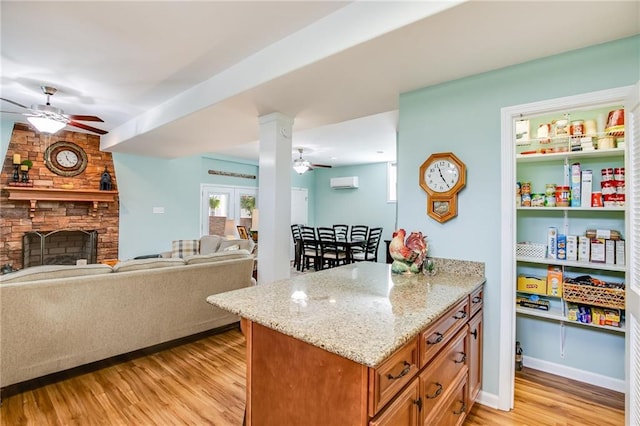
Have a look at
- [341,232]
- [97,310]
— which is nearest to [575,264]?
[97,310]

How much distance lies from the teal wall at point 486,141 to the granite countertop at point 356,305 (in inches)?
8.2

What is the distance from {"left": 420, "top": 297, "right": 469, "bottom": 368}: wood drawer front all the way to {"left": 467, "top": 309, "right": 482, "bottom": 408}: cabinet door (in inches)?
7.1

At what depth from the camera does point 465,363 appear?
1798 millimetres

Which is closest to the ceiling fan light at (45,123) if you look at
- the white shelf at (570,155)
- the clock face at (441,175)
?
the clock face at (441,175)

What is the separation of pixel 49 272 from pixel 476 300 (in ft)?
9.76

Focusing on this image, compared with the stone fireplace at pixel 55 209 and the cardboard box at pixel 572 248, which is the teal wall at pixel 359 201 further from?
the stone fireplace at pixel 55 209

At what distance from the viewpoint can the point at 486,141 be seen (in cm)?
208

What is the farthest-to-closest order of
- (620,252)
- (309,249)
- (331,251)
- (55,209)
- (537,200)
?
(309,249), (331,251), (55,209), (537,200), (620,252)

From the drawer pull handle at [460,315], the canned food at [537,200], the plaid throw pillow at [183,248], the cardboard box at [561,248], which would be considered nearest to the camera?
the drawer pull handle at [460,315]

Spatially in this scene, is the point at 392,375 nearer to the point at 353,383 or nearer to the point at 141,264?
the point at 353,383

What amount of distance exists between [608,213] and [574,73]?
116 centimetres

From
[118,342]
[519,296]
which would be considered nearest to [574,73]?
[519,296]

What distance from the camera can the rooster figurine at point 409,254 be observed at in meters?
2.13

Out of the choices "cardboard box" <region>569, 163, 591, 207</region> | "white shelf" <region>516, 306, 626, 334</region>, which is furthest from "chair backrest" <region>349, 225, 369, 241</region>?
"cardboard box" <region>569, 163, 591, 207</region>
